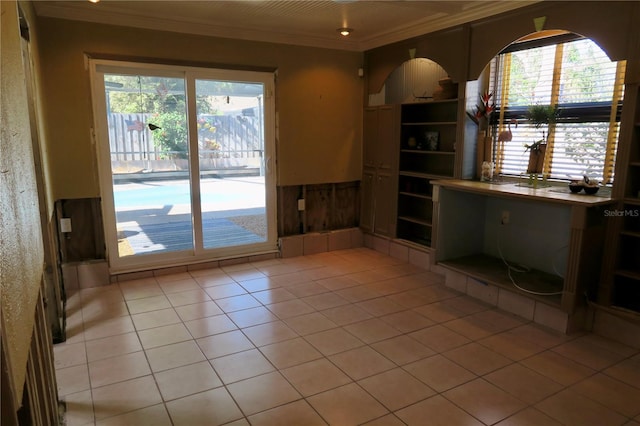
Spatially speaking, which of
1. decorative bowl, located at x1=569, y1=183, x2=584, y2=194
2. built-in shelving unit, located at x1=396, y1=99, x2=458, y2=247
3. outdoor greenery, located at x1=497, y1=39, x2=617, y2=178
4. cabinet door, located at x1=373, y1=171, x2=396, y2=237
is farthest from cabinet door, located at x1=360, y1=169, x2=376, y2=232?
decorative bowl, located at x1=569, y1=183, x2=584, y2=194

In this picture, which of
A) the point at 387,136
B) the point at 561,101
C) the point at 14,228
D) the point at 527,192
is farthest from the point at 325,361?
the point at 387,136

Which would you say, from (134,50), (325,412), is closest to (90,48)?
(134,50)

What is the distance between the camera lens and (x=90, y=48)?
3777 millimetres

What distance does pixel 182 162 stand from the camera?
4344mm

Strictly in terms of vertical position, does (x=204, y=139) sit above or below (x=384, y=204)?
above

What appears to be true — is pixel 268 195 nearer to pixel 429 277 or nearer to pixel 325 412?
pixel 429 277

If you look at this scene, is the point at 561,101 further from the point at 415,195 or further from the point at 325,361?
the point at 325,361

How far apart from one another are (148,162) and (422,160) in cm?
287

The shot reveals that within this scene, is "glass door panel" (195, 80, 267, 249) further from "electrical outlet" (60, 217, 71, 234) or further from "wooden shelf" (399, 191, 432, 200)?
"wooden shelf" (399, 191, 432, 200)

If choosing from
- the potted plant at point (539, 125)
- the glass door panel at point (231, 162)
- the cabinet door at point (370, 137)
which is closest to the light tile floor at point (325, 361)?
the glass door panel at point (231, 162)

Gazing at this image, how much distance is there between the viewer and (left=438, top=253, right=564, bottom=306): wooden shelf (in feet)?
10.9

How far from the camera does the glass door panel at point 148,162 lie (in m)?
4.03

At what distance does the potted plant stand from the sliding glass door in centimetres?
254

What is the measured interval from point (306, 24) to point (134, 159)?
208cm
